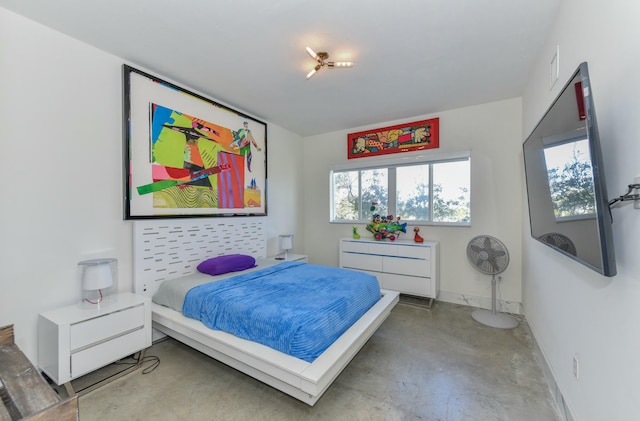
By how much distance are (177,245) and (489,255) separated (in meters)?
3.70

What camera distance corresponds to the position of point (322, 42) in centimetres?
236

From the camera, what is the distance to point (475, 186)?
374 cm

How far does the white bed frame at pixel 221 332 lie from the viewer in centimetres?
170

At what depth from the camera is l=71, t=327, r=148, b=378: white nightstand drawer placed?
1918 mm

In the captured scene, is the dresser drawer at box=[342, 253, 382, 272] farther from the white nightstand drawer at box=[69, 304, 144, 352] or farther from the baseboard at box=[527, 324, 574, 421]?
the white nightstand drawer at box=[69, 304, 144, 352]

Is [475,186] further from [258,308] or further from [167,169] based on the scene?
[167,169]

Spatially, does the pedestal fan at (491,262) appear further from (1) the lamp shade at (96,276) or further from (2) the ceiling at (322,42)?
(1) the lamp shade at (96,276)

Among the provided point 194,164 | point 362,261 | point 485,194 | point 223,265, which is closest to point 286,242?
point 362,261

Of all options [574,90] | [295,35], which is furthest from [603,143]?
[295,35]

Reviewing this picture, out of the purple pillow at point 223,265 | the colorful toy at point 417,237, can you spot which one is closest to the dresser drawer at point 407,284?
the colorful toy at point 417,237

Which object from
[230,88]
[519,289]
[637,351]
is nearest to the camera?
[637,351]

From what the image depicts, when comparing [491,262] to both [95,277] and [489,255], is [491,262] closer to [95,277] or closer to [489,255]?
[489,255]

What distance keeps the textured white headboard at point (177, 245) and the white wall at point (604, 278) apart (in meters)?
3.40

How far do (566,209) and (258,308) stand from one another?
81.7 inches
